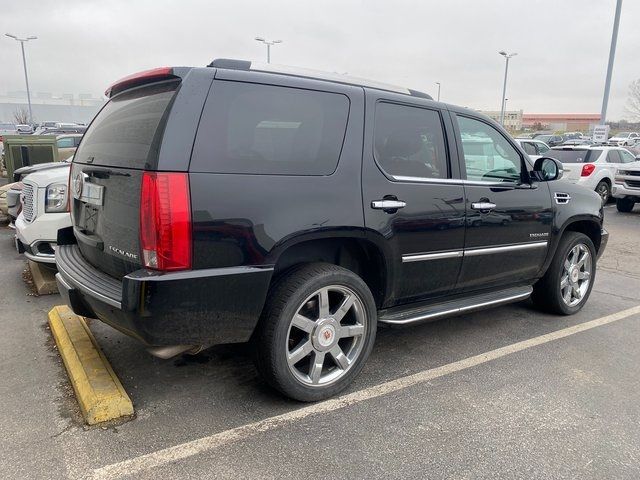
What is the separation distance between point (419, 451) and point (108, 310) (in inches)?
70.5

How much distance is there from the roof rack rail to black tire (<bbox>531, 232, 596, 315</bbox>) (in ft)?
6.59

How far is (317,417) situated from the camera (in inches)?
118

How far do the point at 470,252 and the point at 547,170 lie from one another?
125cm

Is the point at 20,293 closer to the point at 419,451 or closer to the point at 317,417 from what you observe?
the point at 317,417

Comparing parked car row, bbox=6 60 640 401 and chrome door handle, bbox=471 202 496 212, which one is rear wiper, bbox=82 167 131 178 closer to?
parked car row, bbox=6 60 640 401

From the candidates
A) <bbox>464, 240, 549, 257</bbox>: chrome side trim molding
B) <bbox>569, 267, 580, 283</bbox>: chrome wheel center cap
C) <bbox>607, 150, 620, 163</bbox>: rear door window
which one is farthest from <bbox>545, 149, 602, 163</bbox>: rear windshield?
<bbox>464, 240, 549, 257</bbox>: chrome side trim molding

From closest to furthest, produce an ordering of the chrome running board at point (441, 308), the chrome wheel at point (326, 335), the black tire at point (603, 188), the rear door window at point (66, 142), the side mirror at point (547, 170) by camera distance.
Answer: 1. the chrome wheel at point (326, 335)
2. the chrome running board at point (441, 308)
3. the side mirror at point (547, 170)
4. the black tire at point (603, 188)
5. the rear door window at point (66, 142)

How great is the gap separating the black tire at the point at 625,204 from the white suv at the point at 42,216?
12905 millimetres

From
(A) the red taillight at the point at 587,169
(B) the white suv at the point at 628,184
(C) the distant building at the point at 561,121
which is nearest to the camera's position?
(B) the white suv at the point at 628,184

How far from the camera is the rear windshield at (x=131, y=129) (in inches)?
105

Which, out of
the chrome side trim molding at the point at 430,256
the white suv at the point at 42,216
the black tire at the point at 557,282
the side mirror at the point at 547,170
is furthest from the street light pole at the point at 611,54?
the white suv at the point at 42,216

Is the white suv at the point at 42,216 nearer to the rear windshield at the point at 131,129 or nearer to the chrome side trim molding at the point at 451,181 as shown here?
the rear windshield at the point at 131,129

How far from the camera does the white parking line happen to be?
2.48m

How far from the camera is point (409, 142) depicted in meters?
3.57
